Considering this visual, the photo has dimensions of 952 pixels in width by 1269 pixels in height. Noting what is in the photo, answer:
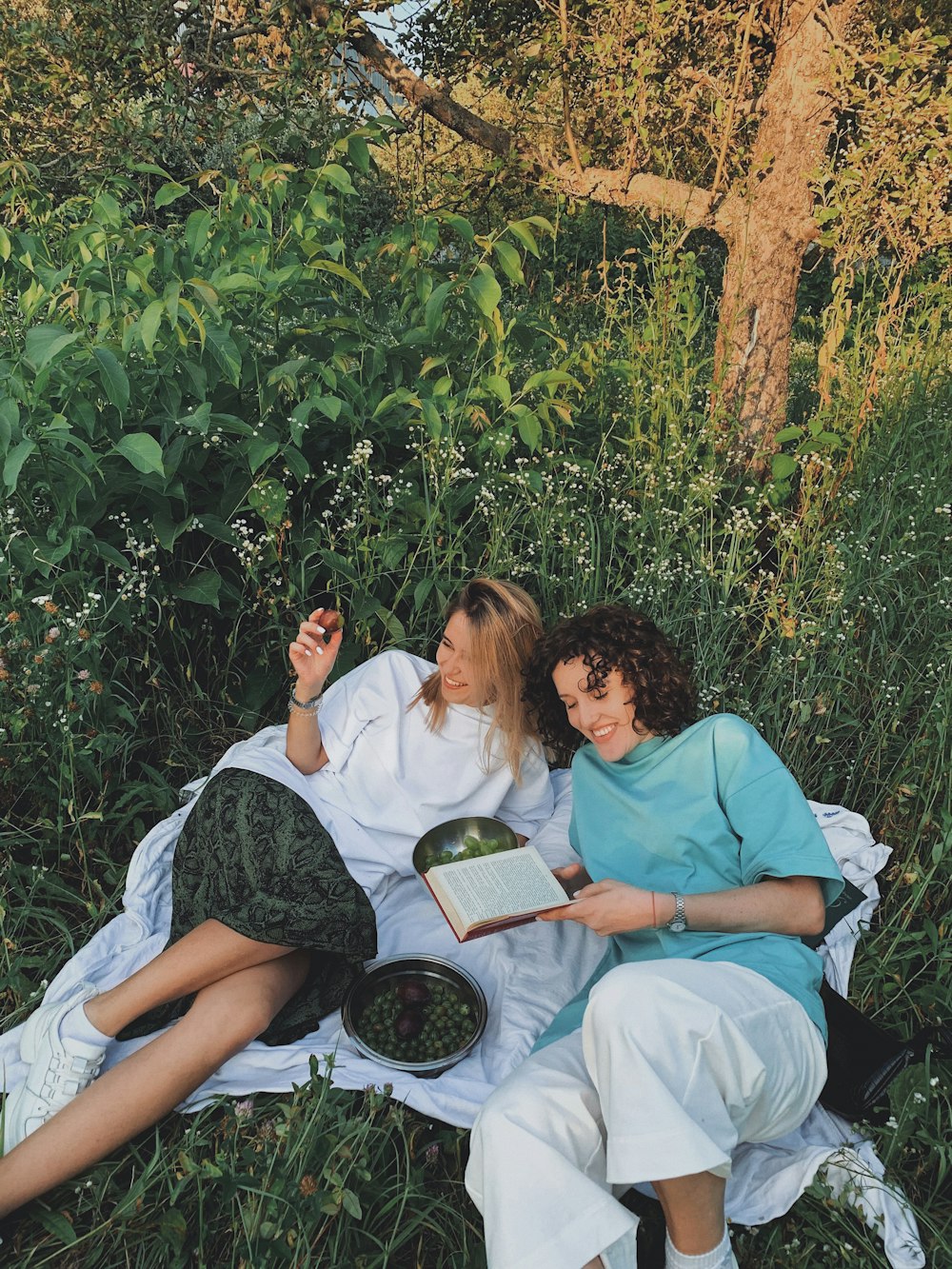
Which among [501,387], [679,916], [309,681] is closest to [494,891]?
[679,916]

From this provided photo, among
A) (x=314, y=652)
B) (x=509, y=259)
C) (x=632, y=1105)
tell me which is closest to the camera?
(x=632, y=1105)

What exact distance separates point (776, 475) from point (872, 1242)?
7.82 feet

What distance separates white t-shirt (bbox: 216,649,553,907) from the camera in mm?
2678

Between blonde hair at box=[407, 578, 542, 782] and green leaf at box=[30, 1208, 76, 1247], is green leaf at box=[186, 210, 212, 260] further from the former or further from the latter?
green leaf at box=[30, 1208, 76, 1247]

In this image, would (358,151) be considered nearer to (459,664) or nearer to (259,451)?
(259,451)

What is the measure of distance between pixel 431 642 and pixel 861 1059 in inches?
68.2

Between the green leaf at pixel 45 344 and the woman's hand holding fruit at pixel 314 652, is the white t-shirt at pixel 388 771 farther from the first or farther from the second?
the green leaf at pixel 45 344

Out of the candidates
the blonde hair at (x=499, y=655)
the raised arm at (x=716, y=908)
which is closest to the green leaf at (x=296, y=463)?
the blonde hair at (x=499, y=655)

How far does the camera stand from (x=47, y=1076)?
2.03 m

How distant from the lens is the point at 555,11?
174 inches

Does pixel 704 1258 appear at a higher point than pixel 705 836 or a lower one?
lower

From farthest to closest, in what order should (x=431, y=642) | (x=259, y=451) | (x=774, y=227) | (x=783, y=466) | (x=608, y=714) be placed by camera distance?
(x=774, y=227) < (x=783, y=466) < (x=431, y=642) < (x=259, y=451) < (x=608, y=714)

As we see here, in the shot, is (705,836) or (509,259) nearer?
(705,836)

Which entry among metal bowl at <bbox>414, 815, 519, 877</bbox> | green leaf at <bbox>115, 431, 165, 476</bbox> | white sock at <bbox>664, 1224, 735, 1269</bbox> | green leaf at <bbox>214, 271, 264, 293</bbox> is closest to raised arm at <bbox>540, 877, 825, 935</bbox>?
white sock at <bbox>664, 1224, 735, 1269</bbox>
